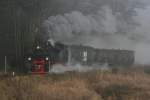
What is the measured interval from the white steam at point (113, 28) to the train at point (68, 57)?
2.96m

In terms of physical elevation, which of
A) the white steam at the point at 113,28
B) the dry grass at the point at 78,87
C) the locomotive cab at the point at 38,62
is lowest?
the dry grass at the point at 78,87

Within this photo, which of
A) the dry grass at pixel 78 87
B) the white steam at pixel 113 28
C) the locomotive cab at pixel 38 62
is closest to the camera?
the dry grass at pixel 78 87

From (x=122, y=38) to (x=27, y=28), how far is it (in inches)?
416

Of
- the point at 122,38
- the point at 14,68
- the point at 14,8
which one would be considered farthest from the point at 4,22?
the point at 122,38

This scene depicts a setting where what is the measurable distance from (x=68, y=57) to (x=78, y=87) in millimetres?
9137

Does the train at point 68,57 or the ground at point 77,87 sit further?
the train at point 68,57

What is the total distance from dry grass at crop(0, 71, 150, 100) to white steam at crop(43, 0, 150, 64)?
8861 mm

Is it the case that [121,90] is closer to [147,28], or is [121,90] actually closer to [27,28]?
[27,28]

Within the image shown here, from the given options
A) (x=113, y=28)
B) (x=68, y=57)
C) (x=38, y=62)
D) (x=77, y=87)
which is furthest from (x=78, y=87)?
(x=113, y=28)

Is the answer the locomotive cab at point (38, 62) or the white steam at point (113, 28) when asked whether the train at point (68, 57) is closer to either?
the locomotive cab at point (38, 62)

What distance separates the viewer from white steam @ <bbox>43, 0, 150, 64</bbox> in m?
35.3

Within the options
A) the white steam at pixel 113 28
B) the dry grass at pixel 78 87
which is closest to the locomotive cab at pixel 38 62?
the dry grass at pixel 78 87

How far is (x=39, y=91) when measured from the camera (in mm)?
19812

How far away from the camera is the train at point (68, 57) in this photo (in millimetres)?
28781
